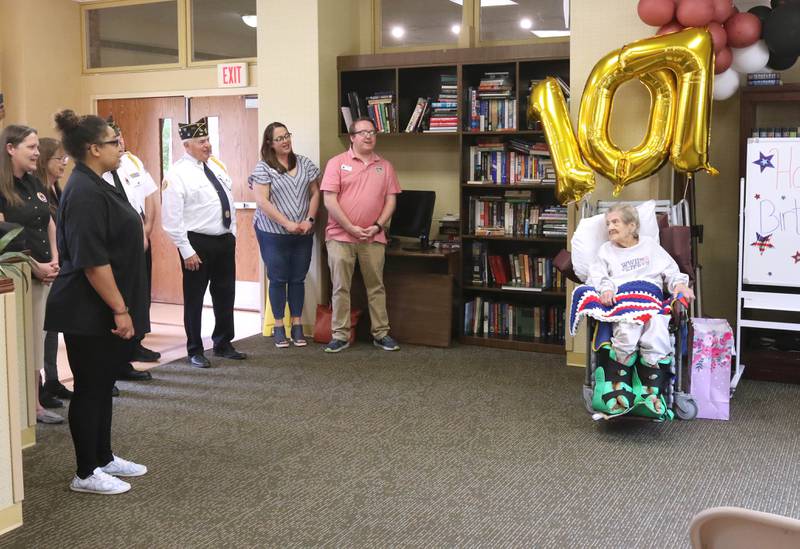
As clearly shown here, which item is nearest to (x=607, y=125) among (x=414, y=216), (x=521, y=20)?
(x=521, y=20)

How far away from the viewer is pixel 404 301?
6.04 metres

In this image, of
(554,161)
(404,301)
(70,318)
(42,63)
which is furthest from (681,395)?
(42,63)

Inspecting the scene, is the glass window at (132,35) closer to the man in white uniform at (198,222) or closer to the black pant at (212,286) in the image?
the man in white uniform at (198,222)

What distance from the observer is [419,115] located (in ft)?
20.1

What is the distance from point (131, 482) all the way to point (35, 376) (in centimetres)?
89

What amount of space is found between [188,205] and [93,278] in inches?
88.0

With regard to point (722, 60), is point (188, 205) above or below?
below

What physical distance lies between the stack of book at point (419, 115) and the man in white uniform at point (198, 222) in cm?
149

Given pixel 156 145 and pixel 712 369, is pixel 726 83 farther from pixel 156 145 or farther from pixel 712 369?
pixel 156 145

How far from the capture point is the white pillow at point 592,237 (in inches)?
172

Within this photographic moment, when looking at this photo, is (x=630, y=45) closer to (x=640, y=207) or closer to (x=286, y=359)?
(x=640, y=207)

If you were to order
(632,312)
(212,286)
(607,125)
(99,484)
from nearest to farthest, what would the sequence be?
(99,484) < (632,312) < (607,125) < (212,286)

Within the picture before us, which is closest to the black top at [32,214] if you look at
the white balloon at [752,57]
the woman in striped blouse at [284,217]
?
the woman in striped blouse at [284,217]

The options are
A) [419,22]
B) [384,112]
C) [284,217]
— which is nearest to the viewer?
[284,217]
